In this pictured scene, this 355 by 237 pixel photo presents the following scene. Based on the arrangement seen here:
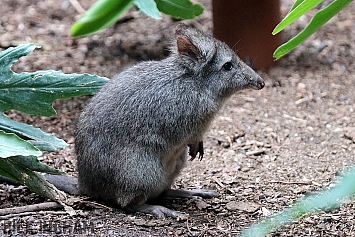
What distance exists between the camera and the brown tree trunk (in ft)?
26.2

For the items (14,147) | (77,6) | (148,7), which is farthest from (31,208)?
(77,6)

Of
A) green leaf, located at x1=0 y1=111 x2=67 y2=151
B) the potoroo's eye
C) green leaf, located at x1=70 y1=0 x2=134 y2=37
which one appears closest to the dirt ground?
green leaf, located at x1=0 y1=111 x2=67 y2=151

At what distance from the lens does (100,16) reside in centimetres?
205

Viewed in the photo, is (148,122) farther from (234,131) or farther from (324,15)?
(234,131)

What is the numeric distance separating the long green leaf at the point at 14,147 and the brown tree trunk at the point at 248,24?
13.8 ft

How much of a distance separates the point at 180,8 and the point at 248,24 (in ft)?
7.47

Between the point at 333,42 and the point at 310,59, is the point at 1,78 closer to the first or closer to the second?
the point at 310,59

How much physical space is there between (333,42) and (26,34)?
4.59 m

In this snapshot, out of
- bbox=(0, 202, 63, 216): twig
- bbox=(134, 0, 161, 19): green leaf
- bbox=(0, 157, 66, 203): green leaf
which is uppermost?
bbox=(134, 0, 161, 19): green leaf

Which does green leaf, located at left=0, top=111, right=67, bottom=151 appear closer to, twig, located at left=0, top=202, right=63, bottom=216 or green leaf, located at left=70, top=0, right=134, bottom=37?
twig, located at left=0, top=202, right=63, bottom=216

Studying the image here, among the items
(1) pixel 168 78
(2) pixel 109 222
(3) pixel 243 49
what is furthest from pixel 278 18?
(2) pixel 109 222

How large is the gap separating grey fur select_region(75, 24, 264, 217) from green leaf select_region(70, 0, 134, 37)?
276 cm

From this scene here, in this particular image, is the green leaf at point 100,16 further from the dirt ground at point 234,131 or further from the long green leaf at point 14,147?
the dirt ground at point 234,131

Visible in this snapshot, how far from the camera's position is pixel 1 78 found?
4.92 m
